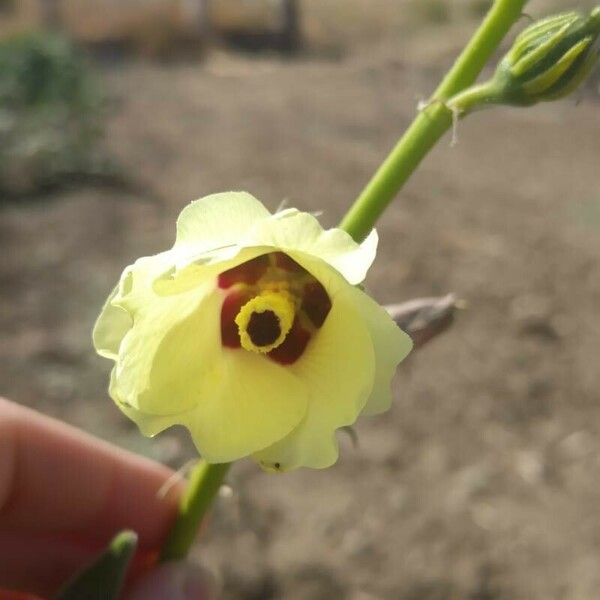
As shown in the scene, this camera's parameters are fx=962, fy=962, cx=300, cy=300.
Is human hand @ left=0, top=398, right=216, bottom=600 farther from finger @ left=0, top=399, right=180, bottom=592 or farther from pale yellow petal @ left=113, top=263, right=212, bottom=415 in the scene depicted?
pale yellow petal @ left=113, top=263, right=212, bottom=415

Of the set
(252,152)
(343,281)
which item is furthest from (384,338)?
(252,152)

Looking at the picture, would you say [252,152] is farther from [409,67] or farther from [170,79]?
[409,67]

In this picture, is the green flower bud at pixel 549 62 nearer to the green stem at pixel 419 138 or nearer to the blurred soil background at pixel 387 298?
the green stem at pixel 419 138

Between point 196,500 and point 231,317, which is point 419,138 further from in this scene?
point 196,500

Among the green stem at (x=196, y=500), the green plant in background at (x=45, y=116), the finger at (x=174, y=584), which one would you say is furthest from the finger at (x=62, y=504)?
the green plant in background at (x=45, y=116)

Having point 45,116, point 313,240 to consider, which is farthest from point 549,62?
point 45,116

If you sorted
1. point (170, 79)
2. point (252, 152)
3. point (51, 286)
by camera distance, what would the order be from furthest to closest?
point (170, 79)
point (252, 152)
point (51, 286)

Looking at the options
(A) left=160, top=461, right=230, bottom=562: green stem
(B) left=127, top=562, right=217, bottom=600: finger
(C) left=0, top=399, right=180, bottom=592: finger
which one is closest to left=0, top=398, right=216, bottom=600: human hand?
(C) left=0, top=399, right=180, bottom=592: finger
